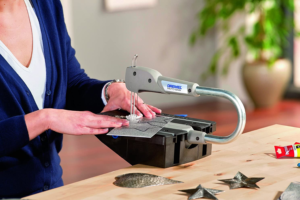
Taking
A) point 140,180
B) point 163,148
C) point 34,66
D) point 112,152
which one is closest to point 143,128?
point 163,148

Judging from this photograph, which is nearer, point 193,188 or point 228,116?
point 193,188

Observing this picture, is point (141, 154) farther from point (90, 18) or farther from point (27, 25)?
point (90, 18)

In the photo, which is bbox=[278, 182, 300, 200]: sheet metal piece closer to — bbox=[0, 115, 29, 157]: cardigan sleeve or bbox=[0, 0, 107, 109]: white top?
bbox=[0, 115, 29, 157]: cardigan sleeve

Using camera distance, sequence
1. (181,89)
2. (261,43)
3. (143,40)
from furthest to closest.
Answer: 1. (143,40)
2. (261,43)
3. (181,89)

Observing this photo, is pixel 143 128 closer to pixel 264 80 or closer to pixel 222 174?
pixel 222 174

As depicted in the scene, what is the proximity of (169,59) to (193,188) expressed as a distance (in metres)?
4.06

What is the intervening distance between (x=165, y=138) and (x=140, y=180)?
0.14 metres

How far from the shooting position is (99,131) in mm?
1290

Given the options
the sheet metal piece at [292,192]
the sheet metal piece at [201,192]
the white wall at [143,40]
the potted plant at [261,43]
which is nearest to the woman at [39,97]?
the sheet metal piece at [201,192]

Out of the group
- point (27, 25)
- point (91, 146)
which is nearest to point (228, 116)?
point (91, 146)

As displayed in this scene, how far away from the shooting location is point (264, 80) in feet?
15.7

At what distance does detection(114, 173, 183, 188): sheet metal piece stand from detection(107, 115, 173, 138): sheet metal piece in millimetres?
120

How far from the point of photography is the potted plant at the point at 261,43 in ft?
15.4

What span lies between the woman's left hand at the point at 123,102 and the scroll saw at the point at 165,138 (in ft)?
0.22
